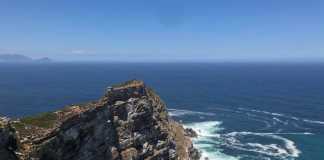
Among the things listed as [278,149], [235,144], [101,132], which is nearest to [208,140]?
[235,144]

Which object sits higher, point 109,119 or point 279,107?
point 109,119

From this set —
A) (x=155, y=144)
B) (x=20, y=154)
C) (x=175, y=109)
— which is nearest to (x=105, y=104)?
(x=155, y=144)

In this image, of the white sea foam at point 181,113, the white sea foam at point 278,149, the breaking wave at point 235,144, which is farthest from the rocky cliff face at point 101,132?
the white sea foam at point 181,113

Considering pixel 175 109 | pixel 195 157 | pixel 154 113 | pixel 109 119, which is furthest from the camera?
pixel 175 109

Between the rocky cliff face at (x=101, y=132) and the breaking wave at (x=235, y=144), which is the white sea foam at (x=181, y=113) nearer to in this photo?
the breaking wave at (x=235, y=144)

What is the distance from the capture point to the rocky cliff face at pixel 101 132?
6244 centimetres

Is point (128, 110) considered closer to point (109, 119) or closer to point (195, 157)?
point (109, 119)

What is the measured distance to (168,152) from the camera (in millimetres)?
78312

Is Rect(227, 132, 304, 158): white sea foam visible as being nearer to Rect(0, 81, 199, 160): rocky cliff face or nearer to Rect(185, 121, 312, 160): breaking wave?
Rect(185, 121, 312, 160): breaking wave

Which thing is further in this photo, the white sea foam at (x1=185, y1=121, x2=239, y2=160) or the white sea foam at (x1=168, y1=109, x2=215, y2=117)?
the white sea foam at (x1=168, y1=109, x2=215, y2=117)

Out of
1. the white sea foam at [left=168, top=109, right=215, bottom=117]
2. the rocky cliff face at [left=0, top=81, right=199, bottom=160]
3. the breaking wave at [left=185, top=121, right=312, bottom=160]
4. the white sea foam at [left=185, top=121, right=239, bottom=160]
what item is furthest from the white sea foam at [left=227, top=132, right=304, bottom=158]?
the white sea foam at [left=168, top=109, right=215, bottom=117]

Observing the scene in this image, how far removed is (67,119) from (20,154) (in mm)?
10768

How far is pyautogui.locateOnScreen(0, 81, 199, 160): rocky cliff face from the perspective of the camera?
62438mm

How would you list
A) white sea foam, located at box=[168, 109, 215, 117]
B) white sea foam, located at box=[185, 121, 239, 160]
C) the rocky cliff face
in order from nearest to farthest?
the rocky cliff face
white sea foam, located at box=[185, 121, 239, 160]
white sea foam, located at box=[168, 109, 215, 117]
